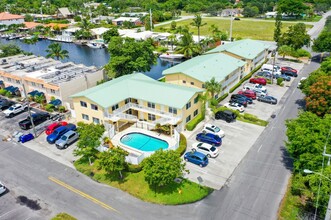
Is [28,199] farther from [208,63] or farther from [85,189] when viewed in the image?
[208,63]

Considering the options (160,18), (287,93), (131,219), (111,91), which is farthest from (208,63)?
(160,18)

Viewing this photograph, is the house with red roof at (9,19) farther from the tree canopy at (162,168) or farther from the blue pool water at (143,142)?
the tree canopy at (162,168)

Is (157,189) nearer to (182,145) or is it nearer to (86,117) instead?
(182,145)

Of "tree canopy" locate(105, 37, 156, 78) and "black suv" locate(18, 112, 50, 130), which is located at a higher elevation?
"tree canopy" locate(105, 37, 156, 78)

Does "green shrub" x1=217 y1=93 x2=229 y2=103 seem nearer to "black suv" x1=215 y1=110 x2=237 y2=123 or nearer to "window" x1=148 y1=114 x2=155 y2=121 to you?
"black suv" x1=215 y1=110 x2=237 y2=123

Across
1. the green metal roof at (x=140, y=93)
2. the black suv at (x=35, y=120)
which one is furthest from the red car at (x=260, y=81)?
the black suv at (x=35, y=120)

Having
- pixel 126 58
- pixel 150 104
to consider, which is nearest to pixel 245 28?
pixel 126 58

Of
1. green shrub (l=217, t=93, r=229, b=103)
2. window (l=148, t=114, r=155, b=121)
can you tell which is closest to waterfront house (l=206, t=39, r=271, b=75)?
green shrub (l=217, t=93, r=229, b=103)
